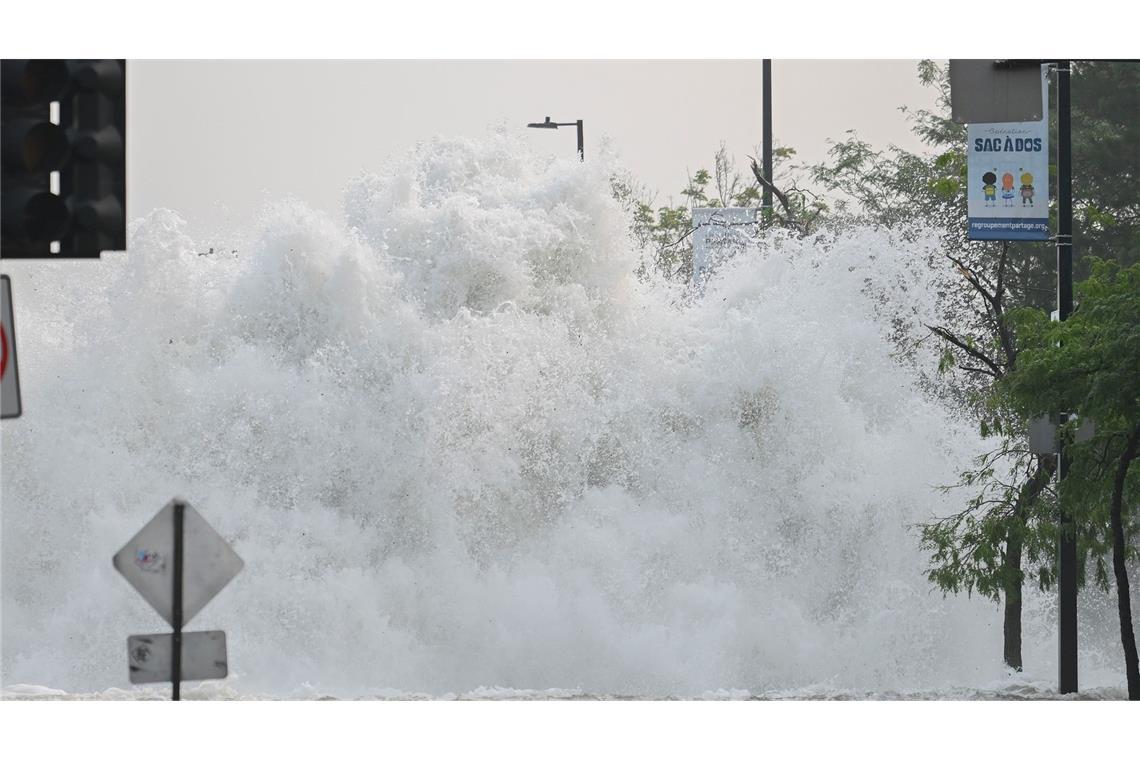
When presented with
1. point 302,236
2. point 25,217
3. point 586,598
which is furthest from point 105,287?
point 25,217

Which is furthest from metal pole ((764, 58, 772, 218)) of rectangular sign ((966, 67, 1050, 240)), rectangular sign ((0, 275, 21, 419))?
rectangular sign ((0, 275, 21, 419))

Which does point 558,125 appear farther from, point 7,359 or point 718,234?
point 7,359

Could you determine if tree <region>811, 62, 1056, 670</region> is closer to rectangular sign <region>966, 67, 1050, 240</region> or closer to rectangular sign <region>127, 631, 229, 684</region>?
rectangular sign <region>966, 67, 1050, 240</region>

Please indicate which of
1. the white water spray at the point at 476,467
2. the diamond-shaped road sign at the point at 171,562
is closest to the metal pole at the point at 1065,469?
the white water spray at the point at 476,467

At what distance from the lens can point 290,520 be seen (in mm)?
14328

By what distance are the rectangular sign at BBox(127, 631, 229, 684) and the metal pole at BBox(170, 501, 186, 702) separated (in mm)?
35

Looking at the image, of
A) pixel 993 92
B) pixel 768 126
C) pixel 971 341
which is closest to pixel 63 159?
pixel 993 92

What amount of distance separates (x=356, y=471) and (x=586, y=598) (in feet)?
8.87

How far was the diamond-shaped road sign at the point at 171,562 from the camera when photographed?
719 cm

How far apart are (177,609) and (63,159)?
259 cm

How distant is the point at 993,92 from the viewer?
1166 centimetres

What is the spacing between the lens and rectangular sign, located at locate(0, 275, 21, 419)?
238 inches

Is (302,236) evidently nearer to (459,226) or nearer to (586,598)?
(459,226)

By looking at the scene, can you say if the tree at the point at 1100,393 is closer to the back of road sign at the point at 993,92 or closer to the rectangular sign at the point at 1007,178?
the rectangular sign at the point at 1007,178
